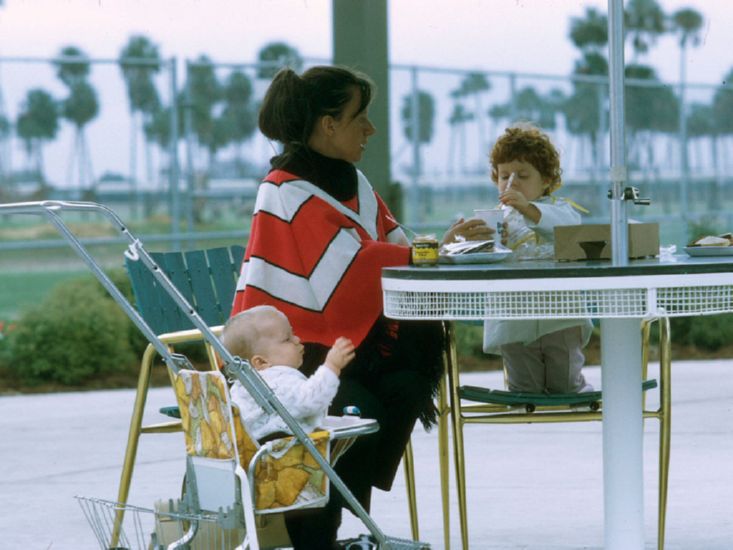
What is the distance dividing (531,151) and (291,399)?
120cm

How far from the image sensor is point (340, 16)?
273 inches

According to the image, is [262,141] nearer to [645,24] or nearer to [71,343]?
[71,343]

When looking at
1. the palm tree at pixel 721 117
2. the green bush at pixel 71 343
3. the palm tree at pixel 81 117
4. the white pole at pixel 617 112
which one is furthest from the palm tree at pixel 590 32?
the white pole at pixel 617 112

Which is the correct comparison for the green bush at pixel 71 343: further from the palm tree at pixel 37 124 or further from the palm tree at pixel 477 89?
the palm tree at pixel 477 89

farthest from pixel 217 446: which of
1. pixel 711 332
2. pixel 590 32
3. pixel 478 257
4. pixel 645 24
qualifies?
pixel 645 24

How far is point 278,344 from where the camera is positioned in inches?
131

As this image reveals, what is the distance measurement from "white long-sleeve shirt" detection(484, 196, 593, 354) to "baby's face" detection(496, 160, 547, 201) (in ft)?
0.10

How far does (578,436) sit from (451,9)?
6.57ft

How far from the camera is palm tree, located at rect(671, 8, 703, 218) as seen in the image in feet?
41.1

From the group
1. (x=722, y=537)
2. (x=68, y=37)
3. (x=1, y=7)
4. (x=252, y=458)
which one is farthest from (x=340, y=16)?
(x=68, y=37)

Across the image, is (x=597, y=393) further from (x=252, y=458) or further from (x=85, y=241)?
(x=85, y=241)

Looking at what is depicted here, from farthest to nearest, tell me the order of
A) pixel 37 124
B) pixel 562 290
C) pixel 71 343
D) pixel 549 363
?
pixel 37 124 < pixel 71 343 < pixel 549 363 < pixel 562 290

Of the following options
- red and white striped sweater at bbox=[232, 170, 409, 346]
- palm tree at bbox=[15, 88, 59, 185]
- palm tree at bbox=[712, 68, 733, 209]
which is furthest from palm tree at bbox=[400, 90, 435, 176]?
red and white striped sweater at bbox=[232, 170, 409, 346]

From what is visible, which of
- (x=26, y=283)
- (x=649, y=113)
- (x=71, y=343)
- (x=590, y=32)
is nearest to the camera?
(x=71, y=343)
